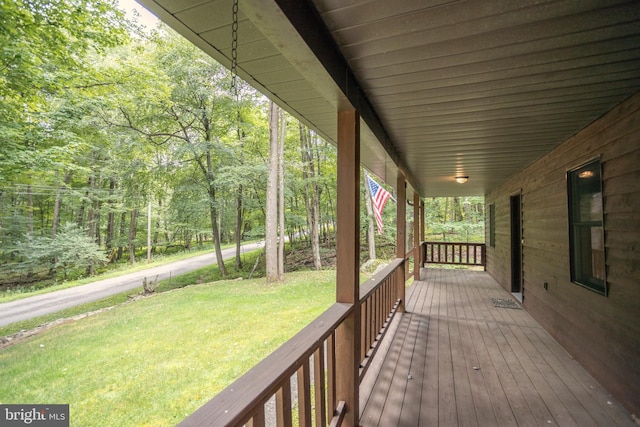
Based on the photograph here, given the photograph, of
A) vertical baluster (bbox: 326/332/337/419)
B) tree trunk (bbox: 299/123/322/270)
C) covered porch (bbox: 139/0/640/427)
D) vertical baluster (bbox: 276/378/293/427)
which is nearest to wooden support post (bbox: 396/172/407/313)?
covered porch (bbox: 139/0/640/427)

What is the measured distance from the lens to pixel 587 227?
2.64 m

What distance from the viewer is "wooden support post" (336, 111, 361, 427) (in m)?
1.84

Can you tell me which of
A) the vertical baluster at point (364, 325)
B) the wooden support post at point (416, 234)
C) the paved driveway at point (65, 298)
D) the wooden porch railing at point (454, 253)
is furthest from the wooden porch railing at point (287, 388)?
the paved driveway at point (65, 298)

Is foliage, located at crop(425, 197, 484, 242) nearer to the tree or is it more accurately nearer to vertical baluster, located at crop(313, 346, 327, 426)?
the tree

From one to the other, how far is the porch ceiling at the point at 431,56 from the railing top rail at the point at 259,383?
1.23m

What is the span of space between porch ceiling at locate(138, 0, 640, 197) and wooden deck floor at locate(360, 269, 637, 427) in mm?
2143

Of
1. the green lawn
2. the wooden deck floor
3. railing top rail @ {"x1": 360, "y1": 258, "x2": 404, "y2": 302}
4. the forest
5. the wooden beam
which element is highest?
the forest

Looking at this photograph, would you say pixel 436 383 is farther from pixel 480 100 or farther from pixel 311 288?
pixel 311 288

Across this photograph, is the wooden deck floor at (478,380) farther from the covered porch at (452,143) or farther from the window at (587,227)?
the window at (587,227)

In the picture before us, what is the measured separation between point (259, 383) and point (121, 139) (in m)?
10.6

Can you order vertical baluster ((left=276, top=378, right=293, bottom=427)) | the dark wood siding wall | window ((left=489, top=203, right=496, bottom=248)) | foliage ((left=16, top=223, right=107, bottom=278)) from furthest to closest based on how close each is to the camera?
foliage ((left=16, top=223, right=107, bottom=278)), window ((left=489, top=203, right=496, bottom=248)), the dark wood siding wall, vertical baluster ((left=276, top=378, right=293, bottom=427))

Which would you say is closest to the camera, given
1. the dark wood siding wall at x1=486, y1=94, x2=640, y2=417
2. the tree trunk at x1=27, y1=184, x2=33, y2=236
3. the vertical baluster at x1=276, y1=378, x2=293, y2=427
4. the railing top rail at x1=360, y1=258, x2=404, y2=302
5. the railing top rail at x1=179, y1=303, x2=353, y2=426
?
the railing top rail at x1=179, y1=303, x2=353, y2=426

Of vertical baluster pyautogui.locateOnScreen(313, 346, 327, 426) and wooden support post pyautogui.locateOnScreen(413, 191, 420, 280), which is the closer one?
vertical baluster pyautogui.locateOnScreen(313, 346, 327, 426)

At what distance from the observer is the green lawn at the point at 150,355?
3195 millimetres
